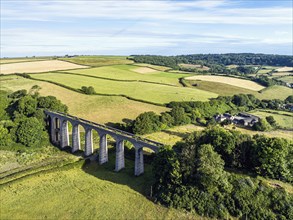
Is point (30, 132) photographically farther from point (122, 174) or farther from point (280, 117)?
point (280, 117)

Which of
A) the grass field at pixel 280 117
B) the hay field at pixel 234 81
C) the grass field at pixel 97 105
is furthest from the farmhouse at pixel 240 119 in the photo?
the hay field at pixel 234 81

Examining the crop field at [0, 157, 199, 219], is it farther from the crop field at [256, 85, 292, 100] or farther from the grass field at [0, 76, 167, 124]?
the crop field at [256, 85, 292, 100]

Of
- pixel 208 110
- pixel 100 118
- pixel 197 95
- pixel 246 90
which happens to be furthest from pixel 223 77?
pixel 100 118

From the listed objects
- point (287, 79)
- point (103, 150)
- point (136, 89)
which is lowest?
point (103, 150)

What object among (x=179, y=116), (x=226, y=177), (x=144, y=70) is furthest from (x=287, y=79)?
(x=226, y=177)

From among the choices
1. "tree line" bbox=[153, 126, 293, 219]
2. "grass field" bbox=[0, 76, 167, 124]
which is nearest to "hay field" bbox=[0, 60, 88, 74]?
"grass field" bbox=[0, 76, 167, 124]

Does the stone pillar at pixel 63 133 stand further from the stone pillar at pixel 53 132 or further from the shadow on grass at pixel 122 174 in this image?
the shadow on grass at pixel 122 174
